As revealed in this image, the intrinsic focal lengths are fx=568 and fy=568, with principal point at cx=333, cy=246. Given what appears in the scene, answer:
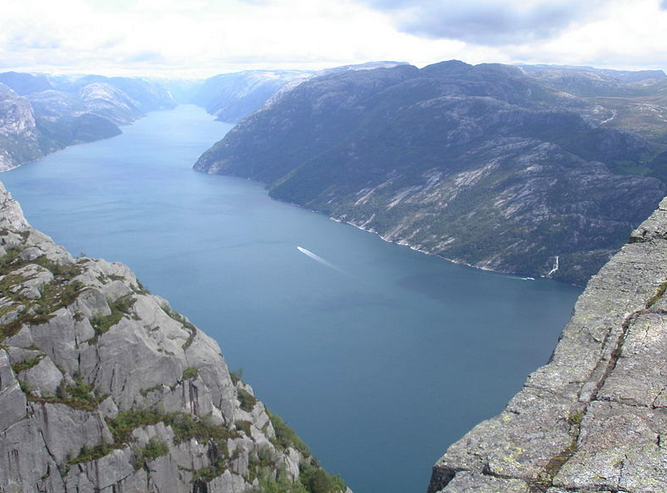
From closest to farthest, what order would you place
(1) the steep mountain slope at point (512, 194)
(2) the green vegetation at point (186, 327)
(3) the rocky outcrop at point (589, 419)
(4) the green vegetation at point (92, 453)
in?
(3) the rocky outcrop at point (589, 419)
(4) the green vegetation at point (92, 453)
(2) the green vegetation at point (186, 327)
(1) the steep mountain slope at point (512, 194)

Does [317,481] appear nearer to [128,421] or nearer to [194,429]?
[194,429]

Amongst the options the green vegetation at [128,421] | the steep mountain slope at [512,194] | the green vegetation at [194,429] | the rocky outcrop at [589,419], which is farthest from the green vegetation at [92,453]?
the steep mountain slope at [512,194]

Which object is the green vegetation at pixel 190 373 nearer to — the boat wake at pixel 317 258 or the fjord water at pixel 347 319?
the fjord water at pixel 347 319

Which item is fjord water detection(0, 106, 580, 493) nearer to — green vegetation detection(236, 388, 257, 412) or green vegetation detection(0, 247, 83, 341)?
green vegetation detection(236, 388, 257, 412)

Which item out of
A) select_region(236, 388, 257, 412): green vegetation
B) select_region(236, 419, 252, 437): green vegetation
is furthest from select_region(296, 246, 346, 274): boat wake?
select_region(236, 419, 252, 437): green vegetation

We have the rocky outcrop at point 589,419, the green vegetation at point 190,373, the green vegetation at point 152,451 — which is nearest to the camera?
the rocky outcrop at point 589,419

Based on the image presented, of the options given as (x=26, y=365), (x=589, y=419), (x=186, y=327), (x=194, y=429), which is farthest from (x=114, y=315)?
(x=589, y=419)

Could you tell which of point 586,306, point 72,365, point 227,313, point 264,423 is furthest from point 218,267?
point 586,306
